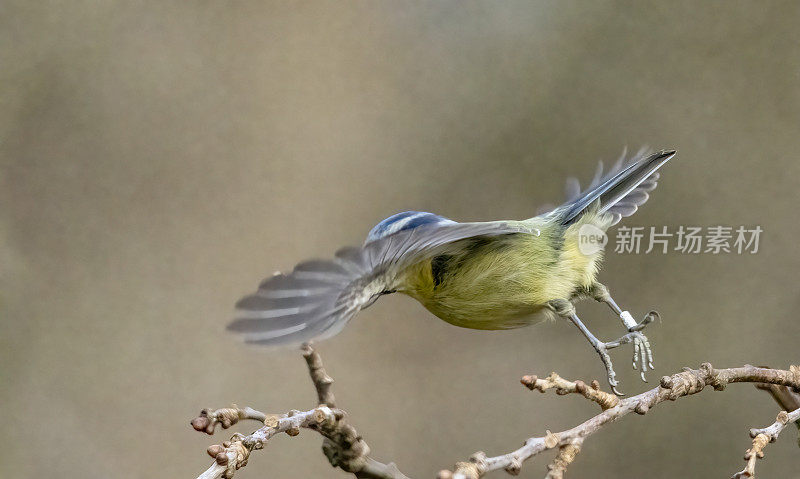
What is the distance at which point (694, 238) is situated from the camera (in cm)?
139

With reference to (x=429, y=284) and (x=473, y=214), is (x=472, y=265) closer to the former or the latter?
(x=429, y=284)

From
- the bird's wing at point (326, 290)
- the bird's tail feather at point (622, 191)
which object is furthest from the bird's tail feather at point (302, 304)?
the bird's tail feather at point (622, 191)

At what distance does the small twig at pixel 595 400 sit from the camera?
0.50m

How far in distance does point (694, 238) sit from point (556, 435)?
922mm

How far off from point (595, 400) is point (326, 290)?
9.1 inches

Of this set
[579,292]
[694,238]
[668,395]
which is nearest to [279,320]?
[668,395]

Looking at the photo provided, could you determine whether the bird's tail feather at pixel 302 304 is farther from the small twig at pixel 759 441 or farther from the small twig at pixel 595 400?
the small twig at pixel 759 441

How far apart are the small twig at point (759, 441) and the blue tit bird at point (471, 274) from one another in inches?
5.2

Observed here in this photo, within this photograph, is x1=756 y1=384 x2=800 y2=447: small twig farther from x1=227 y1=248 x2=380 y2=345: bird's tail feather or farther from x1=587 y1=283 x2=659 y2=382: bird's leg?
x1=227 y1=248 x2=380 y2=345: bird's tail feather

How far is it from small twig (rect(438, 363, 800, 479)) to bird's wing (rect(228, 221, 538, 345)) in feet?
0.58

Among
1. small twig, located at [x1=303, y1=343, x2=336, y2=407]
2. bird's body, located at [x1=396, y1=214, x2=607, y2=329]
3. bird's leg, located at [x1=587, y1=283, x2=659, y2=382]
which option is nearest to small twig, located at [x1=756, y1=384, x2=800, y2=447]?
bird's leg, located at [x1=587, y1=283, x2=659, y2=382]

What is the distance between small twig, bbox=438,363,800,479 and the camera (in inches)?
19.8

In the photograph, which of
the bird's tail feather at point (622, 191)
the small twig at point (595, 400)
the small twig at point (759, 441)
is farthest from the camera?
the bird's tail feather at point (622, 191)

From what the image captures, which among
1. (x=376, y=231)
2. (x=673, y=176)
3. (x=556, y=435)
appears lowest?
(x=556, y=435)
